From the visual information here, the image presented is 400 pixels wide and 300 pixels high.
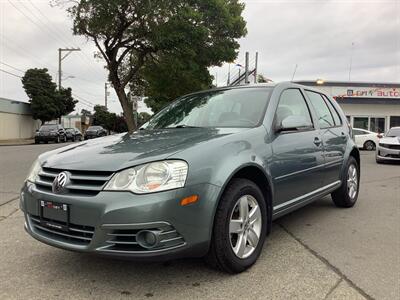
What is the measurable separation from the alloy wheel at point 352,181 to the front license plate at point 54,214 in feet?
13.8

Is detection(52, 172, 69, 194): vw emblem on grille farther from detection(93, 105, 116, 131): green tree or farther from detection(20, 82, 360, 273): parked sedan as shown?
detection(93, 105, 116, 131): green tree

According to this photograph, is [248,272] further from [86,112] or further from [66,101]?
[86,112]

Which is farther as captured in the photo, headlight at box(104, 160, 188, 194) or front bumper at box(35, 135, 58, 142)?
front bumper at box(35, 135, 58, 142)

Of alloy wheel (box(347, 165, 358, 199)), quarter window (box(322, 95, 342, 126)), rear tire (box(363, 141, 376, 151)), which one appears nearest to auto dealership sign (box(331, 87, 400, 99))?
rear tire (box(363, 141, 376, 151))

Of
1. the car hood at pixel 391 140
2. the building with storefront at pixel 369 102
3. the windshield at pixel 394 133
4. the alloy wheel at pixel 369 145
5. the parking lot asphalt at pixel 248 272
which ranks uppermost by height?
the building with storefront at pixel 369 102

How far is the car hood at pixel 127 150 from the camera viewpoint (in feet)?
10.6

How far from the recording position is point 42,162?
3.77 m

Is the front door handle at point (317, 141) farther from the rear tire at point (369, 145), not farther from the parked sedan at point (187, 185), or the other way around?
the rear tire at point (369, 145)

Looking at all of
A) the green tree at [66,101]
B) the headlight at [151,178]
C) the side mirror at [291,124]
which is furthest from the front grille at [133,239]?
the green tree at [66,101]

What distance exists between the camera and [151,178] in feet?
10.3

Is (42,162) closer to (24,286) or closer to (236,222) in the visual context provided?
(24,286)

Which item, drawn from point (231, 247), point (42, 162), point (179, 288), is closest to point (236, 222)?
point (231, 247)

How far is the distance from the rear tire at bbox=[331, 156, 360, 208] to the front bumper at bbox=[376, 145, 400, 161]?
8139 mm

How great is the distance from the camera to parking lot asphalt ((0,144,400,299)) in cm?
329
